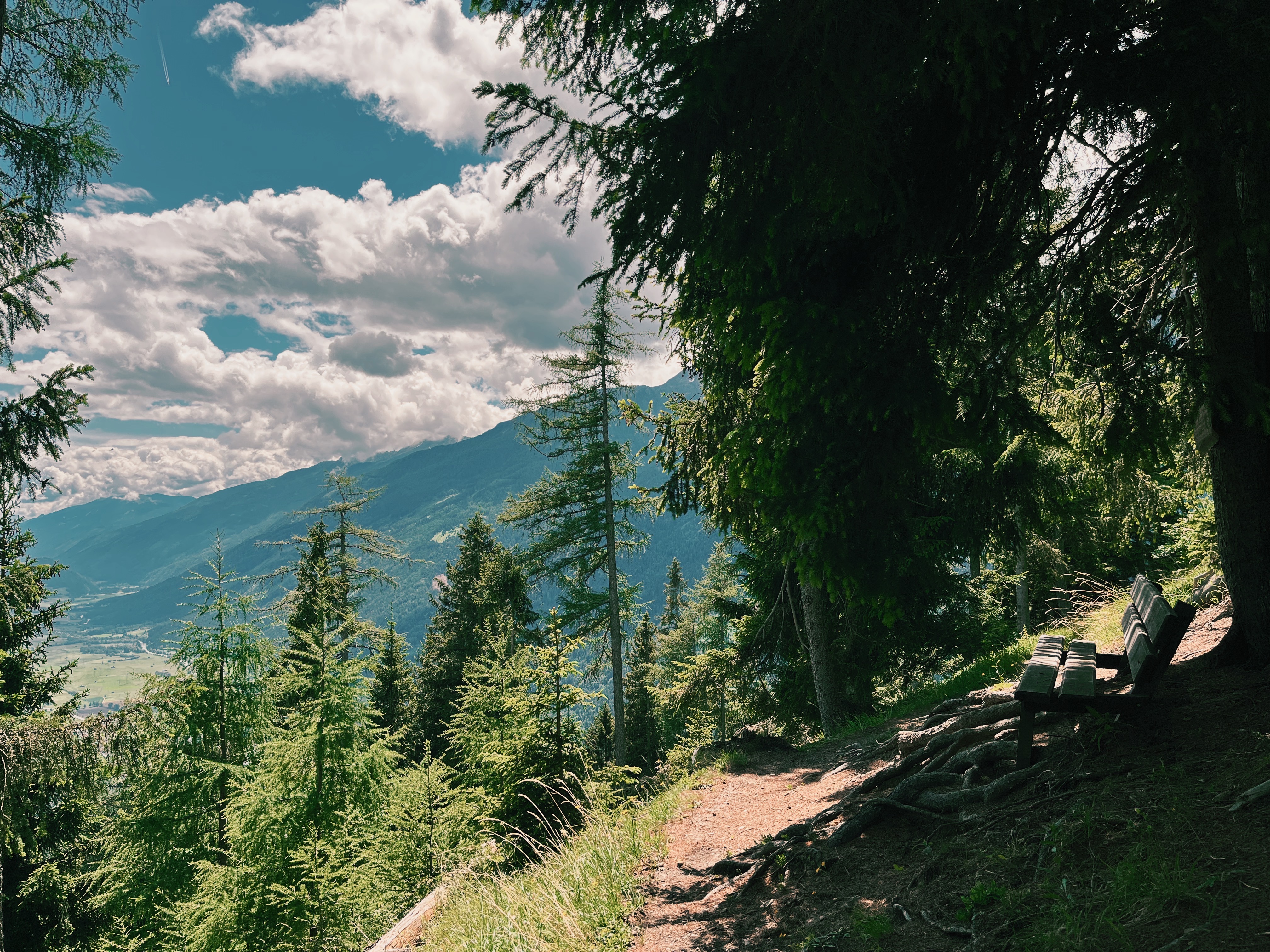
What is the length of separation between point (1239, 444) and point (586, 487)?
17.8 metres

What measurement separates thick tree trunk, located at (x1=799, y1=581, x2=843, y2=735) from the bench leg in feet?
21.9

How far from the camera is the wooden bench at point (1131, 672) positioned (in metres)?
3.81

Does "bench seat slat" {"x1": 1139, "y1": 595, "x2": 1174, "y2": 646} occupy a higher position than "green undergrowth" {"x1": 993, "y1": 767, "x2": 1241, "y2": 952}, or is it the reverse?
"bench seat slat" {"x1": 1139, "y1": 595, "x2": 1174, "y2": 646}

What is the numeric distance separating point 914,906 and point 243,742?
13.5 metres

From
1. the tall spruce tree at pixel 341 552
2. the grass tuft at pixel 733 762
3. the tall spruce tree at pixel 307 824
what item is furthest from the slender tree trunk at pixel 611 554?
the grass tuft at pixel 733 762

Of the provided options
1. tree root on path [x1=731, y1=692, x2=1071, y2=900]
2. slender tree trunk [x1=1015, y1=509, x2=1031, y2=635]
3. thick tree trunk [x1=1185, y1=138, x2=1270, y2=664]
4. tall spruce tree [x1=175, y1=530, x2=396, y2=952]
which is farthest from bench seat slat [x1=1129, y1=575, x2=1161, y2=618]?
slender tree trunk [x1=1015, y1=509, x2=1031, y2=635]

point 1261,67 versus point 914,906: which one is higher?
point 1261,67

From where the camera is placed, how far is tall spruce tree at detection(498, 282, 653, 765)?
2072 centimetres

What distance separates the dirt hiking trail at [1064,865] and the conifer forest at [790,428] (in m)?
0.17

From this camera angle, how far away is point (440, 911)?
6.65 m

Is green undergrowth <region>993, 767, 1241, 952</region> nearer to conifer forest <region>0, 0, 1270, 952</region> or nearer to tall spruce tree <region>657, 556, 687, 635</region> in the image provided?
conifer forest <region>0, 0, 1270, 952</region>

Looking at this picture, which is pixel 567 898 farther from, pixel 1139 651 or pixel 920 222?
pixel 920 222

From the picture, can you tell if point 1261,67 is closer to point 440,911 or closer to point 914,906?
point 914,906

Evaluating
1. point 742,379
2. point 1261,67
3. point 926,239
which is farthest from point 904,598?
point 1261,67
